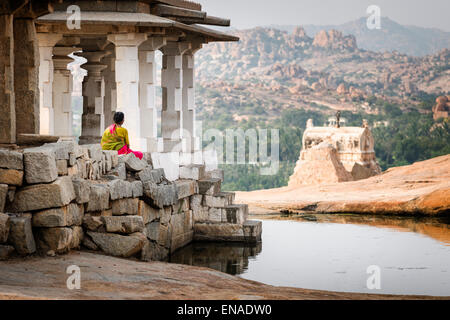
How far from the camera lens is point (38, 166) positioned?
6438 millimetres

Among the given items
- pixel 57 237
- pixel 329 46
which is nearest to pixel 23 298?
pixel 57 237

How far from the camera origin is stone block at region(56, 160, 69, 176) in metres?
6.86

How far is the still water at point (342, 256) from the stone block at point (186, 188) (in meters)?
0.73

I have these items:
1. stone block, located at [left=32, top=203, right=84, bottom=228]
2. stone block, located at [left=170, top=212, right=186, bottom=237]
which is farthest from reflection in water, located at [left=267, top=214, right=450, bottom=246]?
stone block, located at [left=32, top=203, right=84, bottom=228]

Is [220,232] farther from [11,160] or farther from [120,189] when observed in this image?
[11,160]

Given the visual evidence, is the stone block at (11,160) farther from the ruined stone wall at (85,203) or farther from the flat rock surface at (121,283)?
the flat rock surface at (121,283)

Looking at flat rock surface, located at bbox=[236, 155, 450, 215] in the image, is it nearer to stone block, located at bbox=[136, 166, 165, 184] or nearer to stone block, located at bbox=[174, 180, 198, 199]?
stone block, located at bbox=[174, 180, 198, 199]

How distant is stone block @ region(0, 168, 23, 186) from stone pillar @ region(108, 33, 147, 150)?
14.2 feet

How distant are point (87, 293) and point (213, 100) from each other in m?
86.5

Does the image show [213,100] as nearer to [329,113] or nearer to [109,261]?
[329,113]

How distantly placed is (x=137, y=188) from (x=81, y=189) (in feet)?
4.74

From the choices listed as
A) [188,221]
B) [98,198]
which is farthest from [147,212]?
[188,221]

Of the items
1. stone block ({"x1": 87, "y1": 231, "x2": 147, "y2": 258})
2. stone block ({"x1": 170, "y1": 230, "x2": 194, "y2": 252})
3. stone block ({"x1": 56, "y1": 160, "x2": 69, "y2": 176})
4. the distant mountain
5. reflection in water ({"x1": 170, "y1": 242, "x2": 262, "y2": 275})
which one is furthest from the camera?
the distant mountain
